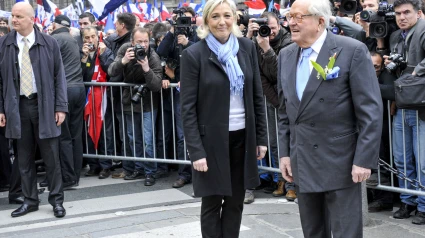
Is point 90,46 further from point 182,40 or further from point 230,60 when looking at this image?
point 230,60

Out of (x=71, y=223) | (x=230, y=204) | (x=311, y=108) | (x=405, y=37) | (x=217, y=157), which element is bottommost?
(x=71, y=223)

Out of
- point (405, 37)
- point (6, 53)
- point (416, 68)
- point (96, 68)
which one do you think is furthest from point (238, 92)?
point (96, 68)

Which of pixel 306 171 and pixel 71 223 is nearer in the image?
pixel 306 171

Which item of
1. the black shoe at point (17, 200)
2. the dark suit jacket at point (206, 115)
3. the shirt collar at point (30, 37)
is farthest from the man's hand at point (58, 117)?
the dark suit jacket at point (206, 115)

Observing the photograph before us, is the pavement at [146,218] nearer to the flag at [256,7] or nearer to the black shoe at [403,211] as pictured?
the black shoe at [403,211]

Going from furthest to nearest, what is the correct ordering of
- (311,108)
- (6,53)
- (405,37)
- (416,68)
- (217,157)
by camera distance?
(6,53)
(405,37)
(416,68)
(217,157)
(311,108)

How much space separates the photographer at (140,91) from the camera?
7824 mm

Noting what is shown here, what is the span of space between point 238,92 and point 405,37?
7.94 feet

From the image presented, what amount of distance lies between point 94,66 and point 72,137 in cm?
109

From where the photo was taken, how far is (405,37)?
623 cm

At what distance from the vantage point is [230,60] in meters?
4.55

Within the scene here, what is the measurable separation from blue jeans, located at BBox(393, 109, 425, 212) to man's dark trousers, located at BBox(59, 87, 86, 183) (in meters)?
3.90

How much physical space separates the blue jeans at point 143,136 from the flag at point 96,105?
0.44m

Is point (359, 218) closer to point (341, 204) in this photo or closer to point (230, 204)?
point (341, 204)
